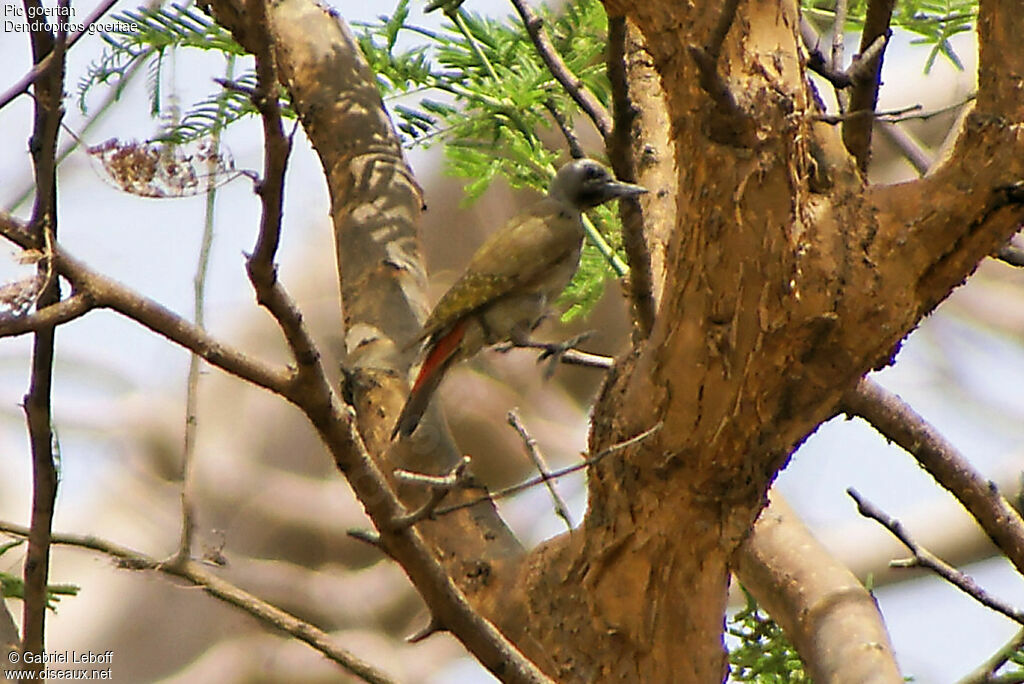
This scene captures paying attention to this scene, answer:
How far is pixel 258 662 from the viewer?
6684 mm

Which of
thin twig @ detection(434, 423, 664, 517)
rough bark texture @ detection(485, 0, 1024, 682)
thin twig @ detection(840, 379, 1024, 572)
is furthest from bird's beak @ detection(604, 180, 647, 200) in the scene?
thin twig @ detection(840, 379, 1024, 572)

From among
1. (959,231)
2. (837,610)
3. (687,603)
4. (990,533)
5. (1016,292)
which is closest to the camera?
(959,231)

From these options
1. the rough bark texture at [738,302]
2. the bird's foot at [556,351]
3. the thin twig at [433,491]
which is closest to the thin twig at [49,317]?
the thin twig at [433,491]

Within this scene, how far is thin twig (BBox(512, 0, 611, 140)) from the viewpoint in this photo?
2879 millimetres

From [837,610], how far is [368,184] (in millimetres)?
1703

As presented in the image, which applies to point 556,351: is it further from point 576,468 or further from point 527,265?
point 576,468

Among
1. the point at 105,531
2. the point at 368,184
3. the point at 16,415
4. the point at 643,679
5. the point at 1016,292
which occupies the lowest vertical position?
the point at 643,679

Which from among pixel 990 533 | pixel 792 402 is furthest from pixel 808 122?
pixel 990 533

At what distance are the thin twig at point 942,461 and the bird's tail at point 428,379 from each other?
3.28ft

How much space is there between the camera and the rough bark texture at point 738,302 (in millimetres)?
2107

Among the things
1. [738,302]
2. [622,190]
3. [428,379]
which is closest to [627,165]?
[622,190]

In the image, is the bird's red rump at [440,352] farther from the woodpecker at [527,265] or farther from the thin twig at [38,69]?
the thin twig at [38,69]

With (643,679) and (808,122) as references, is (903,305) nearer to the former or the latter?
(808,122)

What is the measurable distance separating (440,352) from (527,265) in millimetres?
607
